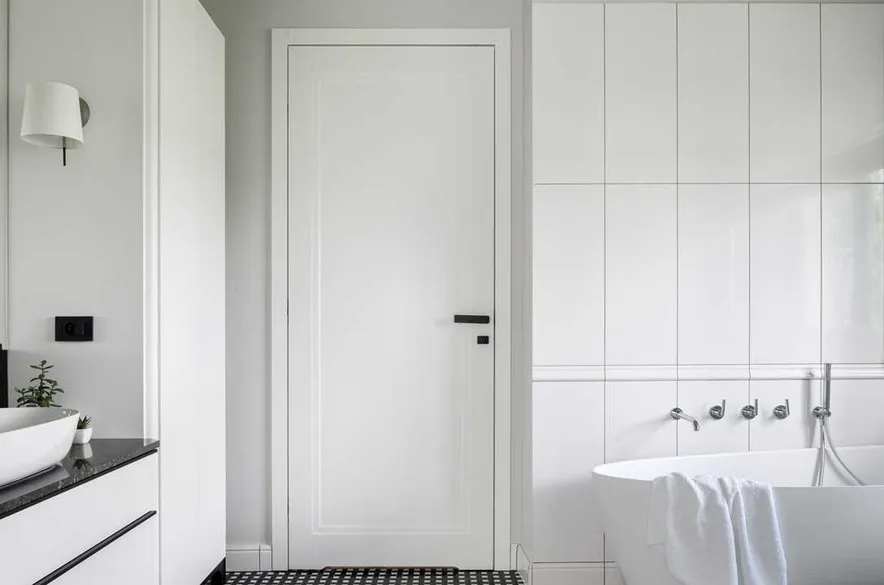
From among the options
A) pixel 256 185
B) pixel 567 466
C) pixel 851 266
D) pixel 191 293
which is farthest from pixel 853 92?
pixel 191 293

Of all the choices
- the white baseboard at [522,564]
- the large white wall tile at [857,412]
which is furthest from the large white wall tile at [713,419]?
the white baseboard at [522,564]

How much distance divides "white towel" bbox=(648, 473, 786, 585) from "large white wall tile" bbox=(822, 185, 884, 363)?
1025mm

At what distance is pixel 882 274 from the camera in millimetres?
2533

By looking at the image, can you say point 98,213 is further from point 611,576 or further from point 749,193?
point 749,193

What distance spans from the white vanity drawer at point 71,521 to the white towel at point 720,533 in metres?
1.48

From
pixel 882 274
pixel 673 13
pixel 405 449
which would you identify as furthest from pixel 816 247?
pixel 405 449

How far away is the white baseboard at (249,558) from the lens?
2645 mm

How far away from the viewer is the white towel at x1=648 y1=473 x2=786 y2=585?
180 cm

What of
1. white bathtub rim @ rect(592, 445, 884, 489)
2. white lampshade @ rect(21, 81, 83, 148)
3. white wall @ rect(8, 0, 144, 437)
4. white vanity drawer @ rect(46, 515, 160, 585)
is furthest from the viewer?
white bathtub rim @ rect(592, 445, 884, 489)

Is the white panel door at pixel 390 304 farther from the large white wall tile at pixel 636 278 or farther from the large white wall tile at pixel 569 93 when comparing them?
the large white wall tile at pixel 636 278

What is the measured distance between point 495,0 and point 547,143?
0.71 m

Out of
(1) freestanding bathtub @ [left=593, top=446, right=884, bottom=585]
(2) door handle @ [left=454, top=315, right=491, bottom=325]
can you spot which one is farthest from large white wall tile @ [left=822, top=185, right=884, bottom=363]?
(2) door handle @ [left=454, top=315, right=491, bottom=325]

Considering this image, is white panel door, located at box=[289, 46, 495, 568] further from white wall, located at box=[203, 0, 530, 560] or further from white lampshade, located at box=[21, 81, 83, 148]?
white lampshade, located at box=[21, 81, 83, 148]

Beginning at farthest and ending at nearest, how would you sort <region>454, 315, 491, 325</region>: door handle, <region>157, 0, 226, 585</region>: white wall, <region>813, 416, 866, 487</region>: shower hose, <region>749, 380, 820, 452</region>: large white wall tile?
<region>454, 315, 491, 325</region>: door handle, <region>749, 380, 820, 452</region>: large white wall tile, <region>813, 416, 866, 487</region>: shower hose, <region>157, 0, 226, 585</region>: white wall
